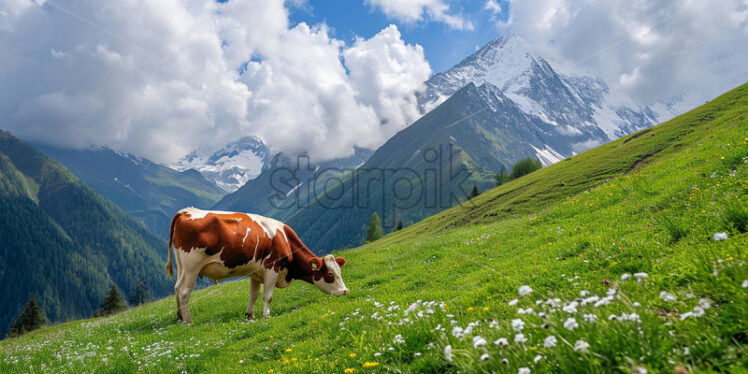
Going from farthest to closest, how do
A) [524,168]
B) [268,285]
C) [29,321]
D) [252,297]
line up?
[524,168] < [29,321] < [268,285] < [252,297]

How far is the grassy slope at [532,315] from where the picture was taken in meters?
3.00

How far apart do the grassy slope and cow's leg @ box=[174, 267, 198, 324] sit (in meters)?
0.53

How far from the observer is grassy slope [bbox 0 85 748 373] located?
3.00 meters

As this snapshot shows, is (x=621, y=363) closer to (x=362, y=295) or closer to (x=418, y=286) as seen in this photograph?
(x=418, y=286)

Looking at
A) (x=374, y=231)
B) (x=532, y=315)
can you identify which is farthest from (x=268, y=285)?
(x=374, y=231)

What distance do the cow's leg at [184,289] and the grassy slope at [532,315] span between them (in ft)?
1.74

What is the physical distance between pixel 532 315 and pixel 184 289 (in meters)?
12.0

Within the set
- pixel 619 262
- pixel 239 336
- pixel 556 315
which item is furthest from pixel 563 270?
pixel 239 336

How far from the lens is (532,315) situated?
365 cm

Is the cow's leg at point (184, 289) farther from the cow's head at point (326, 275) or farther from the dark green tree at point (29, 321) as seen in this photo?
the dark green tree at point (29, 321)

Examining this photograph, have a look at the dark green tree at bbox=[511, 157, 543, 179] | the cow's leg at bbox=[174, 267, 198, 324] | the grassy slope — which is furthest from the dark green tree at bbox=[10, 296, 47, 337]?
the dark green tree at bbox=[511, 157, 543, 179]

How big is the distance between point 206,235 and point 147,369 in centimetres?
513

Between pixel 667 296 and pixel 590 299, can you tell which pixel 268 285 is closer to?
pixel 590 299

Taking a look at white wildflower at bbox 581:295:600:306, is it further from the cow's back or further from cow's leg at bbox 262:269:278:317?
cow's leg at bbox 262:269:278:317
